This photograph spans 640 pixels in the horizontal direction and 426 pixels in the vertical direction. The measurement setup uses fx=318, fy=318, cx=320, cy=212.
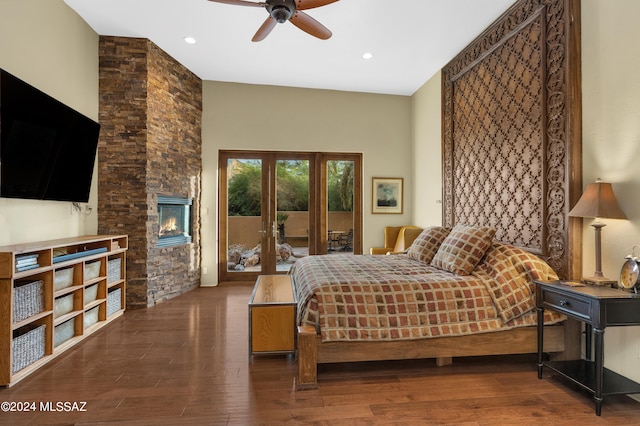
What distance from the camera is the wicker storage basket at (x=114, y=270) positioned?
355cm

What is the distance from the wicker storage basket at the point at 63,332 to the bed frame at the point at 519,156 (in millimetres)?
2194

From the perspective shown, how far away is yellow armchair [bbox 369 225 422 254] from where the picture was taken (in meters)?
4.96

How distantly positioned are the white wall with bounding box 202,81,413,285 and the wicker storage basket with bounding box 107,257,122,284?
1612 millimetres

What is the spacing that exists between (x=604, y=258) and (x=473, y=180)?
1732mm

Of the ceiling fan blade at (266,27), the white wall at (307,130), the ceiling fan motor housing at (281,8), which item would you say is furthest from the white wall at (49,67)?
the ceiling fan motor housing at (281,8)

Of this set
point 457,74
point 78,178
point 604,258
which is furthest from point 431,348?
point 78,178

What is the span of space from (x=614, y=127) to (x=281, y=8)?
265 centimetres

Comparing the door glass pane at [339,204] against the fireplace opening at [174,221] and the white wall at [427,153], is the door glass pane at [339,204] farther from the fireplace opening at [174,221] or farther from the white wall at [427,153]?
the fireplace opening at [174,221]

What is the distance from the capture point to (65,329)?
9.42ft

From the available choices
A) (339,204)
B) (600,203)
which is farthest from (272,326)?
(339,204)

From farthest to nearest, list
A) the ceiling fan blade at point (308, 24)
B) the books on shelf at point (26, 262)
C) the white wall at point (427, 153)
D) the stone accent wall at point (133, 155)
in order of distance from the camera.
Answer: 1. the white wall at point (427, 153)
2. the stone accent wall at point (133, 155)
3. the ceiling fan blade at point (308, 24)
4. the books on shelf at point (26, 262)

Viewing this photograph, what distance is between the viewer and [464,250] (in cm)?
286

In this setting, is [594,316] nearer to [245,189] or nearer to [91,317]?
[91,317]

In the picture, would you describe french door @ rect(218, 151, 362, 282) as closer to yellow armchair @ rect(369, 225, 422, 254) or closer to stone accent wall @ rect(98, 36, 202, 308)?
yellow armchair @ rect(369, 225, 422, 254)
